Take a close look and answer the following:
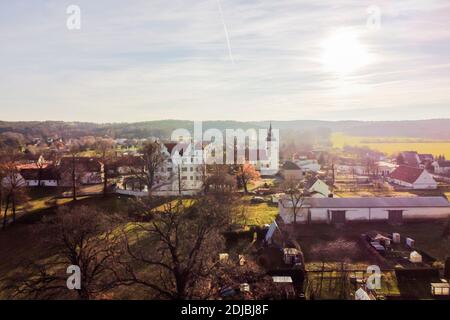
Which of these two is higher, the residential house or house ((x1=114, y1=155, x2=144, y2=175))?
house ((x1=114, y1=155, x2=144, y2=175))

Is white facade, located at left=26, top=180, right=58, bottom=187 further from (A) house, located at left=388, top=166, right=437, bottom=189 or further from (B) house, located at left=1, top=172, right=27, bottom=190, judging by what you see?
(A) house, located at left=388, top=166, right=437, bottom=189

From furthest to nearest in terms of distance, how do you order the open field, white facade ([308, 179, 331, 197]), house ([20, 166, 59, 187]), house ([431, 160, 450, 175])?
house ([431, 160, 450, 175]) < house ([20, 166, 59, 187]) < white facade ([308, 179, 331, 197]) < the open field

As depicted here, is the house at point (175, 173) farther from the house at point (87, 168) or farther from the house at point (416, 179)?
the house at point (416, 179)

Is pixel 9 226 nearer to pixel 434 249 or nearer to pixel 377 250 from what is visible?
pixel 377 250

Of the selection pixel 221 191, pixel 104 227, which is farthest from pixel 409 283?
pixel 221 191

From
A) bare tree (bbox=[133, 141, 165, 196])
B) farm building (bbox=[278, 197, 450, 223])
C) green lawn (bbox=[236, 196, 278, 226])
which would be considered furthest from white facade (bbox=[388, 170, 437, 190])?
bare tree (bbox=[133, 141, 165, 196])

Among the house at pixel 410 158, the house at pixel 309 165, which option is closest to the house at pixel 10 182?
the house at pixel 309 165
